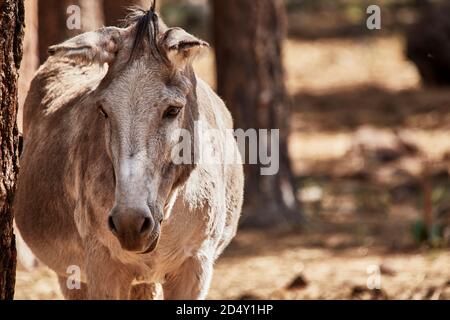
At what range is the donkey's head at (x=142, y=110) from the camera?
4.95 m

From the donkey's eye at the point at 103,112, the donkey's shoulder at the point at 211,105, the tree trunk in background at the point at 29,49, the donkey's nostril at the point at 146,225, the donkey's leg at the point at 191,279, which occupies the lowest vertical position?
the donkey's leg at the point at 191,279

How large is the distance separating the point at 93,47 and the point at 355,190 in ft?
27.5

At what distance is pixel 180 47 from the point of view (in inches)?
210

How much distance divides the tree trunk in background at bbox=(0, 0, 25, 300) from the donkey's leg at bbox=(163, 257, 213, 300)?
1105mm

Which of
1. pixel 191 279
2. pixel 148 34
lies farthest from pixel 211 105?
pixel 191 279

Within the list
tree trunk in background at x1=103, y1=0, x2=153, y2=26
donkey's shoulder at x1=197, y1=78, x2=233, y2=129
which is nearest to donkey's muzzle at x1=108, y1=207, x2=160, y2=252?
donkey's shoulder at x1=197, y1=78, x2=233, y2=129

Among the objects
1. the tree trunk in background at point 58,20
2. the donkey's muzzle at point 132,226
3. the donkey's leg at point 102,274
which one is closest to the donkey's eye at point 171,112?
the donkey's muzzle at point 132,226

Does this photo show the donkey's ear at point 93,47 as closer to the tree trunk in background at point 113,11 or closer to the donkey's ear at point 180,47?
the donkey's ear at point 180,47

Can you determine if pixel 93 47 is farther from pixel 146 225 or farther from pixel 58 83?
pixel 58 83

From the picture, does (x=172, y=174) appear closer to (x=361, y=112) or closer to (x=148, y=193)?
(x=148, y=193)

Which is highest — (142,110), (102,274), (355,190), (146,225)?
(142,110)

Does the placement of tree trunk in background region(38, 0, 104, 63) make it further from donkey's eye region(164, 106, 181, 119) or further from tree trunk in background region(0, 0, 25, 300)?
donkey's eye region(164, 106, 181, 119)

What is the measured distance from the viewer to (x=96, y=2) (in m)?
10.9

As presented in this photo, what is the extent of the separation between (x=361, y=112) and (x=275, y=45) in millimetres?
6655
